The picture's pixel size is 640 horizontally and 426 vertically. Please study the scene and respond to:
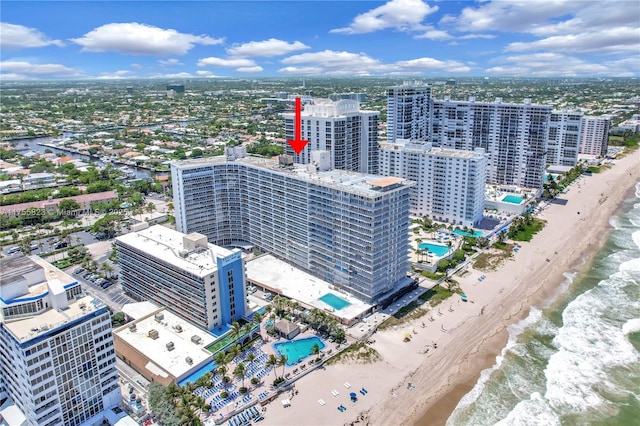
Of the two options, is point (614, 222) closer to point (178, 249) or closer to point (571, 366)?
point (571, 366)

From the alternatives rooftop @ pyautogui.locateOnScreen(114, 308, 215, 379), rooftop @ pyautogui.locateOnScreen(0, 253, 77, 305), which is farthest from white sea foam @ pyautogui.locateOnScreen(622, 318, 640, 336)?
rooftop @ pyautogui.locateOnScreen(0, 253, 77, 305)

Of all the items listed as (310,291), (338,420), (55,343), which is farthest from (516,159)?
(55,343)

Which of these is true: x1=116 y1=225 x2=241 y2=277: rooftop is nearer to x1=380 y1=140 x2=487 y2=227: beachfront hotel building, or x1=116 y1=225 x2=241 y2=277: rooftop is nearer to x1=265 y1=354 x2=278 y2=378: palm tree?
x1=265 y1=354 x2=278 y2=378: palm tree

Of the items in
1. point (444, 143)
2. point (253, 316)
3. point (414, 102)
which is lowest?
point (253, 316)

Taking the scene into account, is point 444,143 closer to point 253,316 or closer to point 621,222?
point 621,222

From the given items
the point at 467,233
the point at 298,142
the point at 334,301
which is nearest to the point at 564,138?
the point at 467,233
